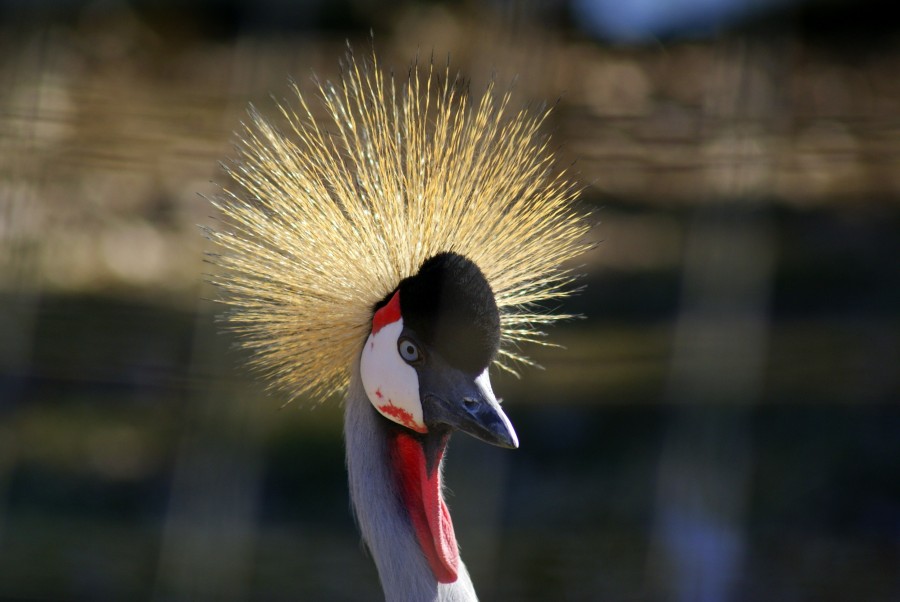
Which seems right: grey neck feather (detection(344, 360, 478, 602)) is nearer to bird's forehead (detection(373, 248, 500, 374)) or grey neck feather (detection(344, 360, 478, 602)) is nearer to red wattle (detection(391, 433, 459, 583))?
red wattle (detection(391, 433, 459, 583))

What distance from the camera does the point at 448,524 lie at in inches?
52.8

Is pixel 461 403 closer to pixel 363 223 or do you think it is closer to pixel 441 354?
pixel 441 354

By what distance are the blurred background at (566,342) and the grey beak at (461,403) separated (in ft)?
3.61

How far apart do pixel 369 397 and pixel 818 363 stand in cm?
192

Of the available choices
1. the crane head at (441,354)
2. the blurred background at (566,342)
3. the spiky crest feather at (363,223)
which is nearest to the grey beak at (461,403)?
the crane head at (441,354)

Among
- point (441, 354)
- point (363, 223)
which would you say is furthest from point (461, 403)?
point (363, 223)

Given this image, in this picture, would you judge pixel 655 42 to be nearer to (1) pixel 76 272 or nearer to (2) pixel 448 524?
(1) pixel 76 272

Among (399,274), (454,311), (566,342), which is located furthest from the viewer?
(566,342)

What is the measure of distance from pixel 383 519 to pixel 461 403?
0.17m

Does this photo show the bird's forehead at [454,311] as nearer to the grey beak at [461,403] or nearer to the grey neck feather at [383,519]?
the grey beak at [461,403]

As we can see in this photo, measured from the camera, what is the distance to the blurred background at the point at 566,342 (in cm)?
273

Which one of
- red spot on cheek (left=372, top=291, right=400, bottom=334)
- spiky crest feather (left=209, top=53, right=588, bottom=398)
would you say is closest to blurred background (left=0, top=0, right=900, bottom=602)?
spiky crest feather (left=209, top=53, right=588, bottom=398)

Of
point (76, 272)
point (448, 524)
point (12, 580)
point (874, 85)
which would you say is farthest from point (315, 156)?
point (874, 85)

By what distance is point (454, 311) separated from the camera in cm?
126
